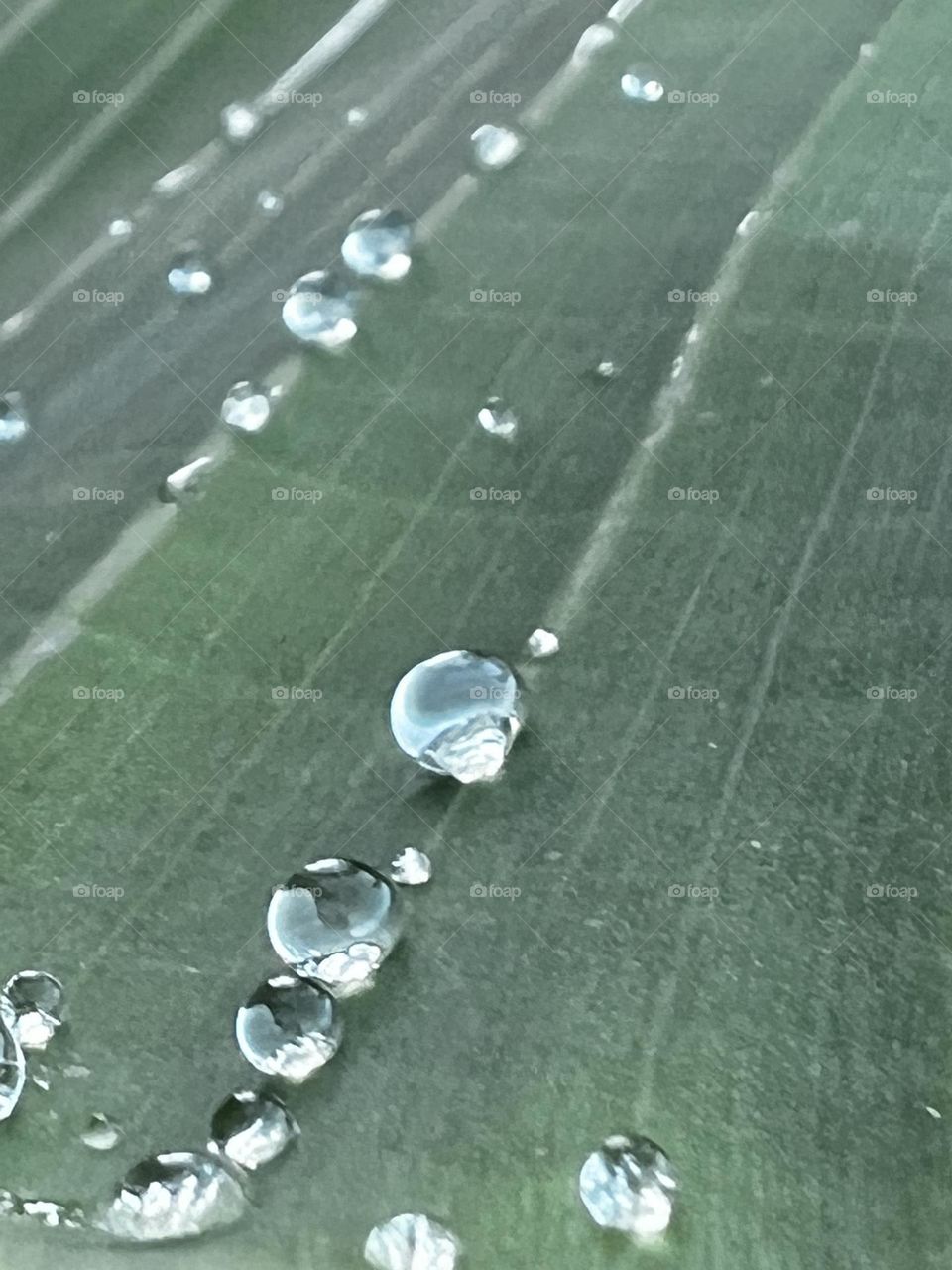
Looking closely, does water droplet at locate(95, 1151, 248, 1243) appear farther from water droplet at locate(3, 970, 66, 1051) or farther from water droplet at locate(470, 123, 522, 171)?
water droplet at locate(470, 123, 522, 171)

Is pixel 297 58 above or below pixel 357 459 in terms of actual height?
above

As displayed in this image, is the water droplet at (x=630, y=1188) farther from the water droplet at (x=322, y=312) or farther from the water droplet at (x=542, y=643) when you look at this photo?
the water droplet at (x=322, y=312)

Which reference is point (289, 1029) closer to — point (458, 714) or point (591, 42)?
point (458, 714)

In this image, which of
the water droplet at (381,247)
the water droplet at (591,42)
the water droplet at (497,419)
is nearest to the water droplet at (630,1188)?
the water droplet at (497,419)

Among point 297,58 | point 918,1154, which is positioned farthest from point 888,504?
point 297,58

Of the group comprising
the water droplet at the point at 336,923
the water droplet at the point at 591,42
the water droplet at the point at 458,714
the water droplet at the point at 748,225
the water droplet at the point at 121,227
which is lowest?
the water droplet at the point at 336,923

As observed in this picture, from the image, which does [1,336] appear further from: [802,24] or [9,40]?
[802,24]

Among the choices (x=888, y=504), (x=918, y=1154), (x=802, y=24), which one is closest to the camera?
(x=918, y=1154)
